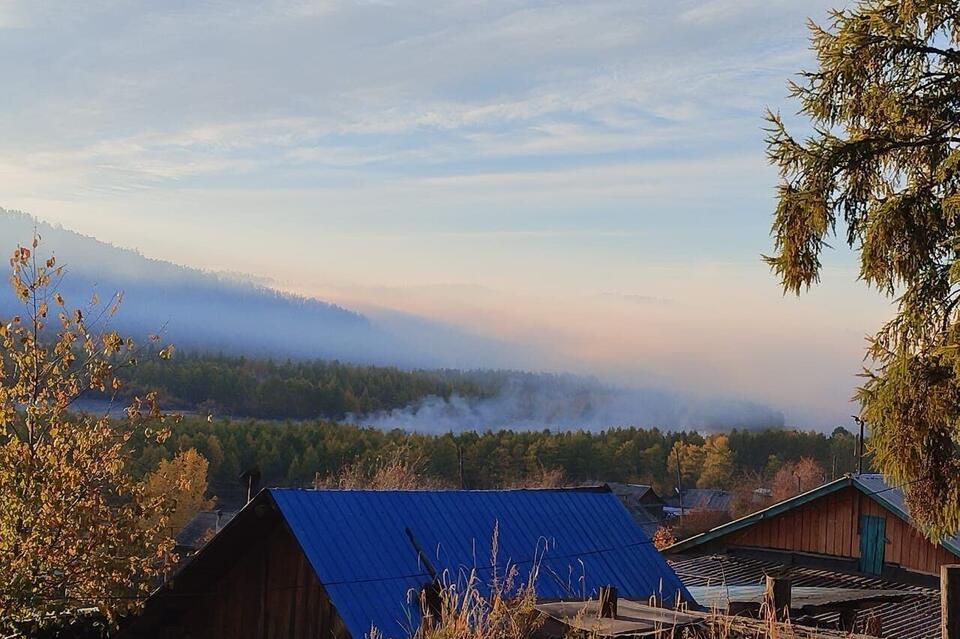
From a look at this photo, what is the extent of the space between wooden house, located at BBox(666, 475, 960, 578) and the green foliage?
27.0 ft

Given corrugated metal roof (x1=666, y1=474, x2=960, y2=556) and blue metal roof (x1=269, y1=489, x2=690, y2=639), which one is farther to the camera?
corrugated metal roof (x1=666, y1=474, x2=960, y2=556)

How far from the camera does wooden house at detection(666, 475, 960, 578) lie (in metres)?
22.0

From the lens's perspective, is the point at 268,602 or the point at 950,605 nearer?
the point at 950,605

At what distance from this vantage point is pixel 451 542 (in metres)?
16.1

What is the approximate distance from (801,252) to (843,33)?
3.35m

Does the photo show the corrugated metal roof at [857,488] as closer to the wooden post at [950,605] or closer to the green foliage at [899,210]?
the green foliage at [899,210]

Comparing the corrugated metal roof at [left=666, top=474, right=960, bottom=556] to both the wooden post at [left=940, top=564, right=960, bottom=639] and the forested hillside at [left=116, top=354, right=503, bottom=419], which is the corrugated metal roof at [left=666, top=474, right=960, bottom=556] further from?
the forested hillside at [left=116, top=354, right=503, bottom=419]

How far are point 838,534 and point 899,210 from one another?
39.9ft

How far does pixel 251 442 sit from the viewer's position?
9869 centimetres

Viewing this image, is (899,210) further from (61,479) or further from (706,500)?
(706,500)

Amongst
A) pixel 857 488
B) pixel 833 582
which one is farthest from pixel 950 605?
pixel 857 488

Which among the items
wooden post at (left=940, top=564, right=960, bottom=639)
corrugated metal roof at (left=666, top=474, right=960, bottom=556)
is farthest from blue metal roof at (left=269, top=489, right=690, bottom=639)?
wooden post at (left=940, top=564, right=960, bottom=639)

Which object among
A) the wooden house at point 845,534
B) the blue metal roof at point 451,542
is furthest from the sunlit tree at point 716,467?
the blue metal roof at point 451,542

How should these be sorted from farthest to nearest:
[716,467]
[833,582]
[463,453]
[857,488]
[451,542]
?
[716,467], [463,453], [857,488], [833,582], [451,542]
